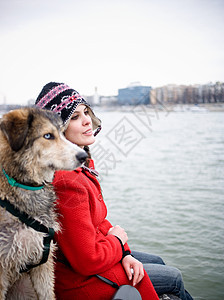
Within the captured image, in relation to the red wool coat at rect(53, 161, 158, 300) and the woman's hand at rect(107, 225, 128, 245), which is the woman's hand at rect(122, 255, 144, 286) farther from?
the woman's hand at rect(107, 225, 128, 245)

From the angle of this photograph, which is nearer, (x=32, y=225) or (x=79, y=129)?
(x=32, y=225)

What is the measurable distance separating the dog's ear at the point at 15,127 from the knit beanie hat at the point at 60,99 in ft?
1.43

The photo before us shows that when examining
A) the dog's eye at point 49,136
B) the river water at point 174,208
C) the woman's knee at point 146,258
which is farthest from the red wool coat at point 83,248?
the river water at point 174,208

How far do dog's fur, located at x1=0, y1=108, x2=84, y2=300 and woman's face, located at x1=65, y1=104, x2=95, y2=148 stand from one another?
396 millimetres

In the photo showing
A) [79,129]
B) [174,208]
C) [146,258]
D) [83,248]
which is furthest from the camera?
[174,208]

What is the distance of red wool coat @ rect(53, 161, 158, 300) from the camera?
196cm

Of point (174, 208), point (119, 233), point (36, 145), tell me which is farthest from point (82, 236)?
point (174, 208)

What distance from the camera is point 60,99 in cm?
234

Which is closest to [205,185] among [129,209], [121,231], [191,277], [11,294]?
[129,209]

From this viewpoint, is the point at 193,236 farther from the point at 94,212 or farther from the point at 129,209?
the point at 94,212

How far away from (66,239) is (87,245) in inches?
6.4

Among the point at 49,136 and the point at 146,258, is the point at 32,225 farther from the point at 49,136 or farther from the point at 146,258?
the point at 146,258

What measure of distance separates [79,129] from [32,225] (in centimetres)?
92

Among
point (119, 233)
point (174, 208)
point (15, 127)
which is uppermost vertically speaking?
point (15, 127)
